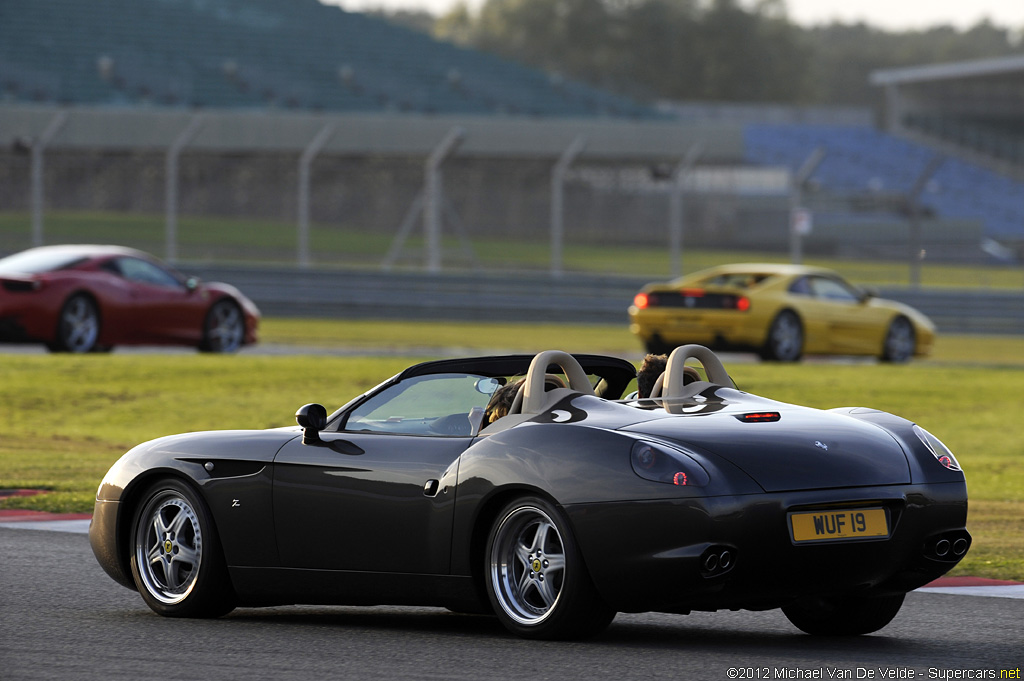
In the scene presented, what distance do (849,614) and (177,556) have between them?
2.60 meters

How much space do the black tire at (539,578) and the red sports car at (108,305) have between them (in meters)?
12.7

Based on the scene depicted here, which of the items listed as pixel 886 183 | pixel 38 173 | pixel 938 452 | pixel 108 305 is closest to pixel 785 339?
pixel 108 305

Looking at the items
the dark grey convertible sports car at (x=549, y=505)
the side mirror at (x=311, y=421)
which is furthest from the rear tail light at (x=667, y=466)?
the side mirror at (x=311, y=421)

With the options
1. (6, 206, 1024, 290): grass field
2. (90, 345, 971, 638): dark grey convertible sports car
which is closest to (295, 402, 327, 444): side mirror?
(90, 345, 971, 638): dark grey convertible sports car

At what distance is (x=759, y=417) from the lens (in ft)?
20.4

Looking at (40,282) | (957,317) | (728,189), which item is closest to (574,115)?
(728,189)

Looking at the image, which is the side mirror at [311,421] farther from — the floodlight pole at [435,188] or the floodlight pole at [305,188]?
the floodlight pole at [305,188]

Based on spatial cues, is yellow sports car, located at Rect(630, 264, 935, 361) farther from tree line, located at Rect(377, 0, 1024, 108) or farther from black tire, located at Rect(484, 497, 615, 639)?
tree line, located at Rect(377, 0, 1024, 108)

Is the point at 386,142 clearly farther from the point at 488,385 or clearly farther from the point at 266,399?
the point at 488,385

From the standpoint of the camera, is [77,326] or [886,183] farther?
[886,183]

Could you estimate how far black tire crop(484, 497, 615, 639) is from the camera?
592cm

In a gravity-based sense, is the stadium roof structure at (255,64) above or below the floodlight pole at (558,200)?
above

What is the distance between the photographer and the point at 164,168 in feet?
102

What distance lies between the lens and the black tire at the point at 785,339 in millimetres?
21078
